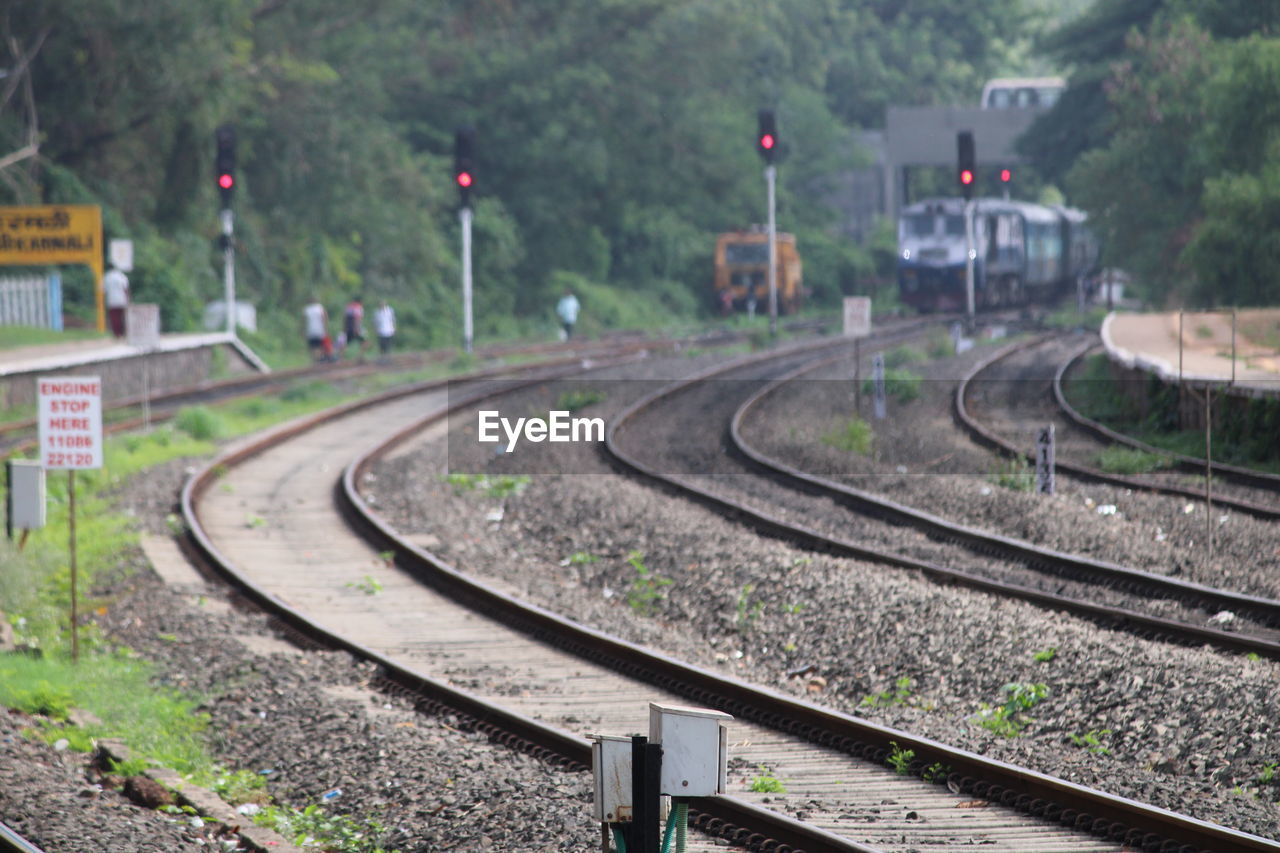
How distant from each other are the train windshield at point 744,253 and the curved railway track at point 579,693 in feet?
102

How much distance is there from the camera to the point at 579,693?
392 inches

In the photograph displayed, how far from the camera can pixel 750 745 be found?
8.66 metres

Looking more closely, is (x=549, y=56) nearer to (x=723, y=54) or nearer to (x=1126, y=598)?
(x=723, y=54)

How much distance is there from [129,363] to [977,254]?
24.1 m

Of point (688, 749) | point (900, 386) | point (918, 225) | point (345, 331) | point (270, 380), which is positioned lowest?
point (688, 749)

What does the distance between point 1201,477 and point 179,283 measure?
25.3 metres

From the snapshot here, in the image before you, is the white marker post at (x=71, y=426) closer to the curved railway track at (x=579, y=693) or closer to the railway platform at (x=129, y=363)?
the curved railway track at (x=579, y=693)

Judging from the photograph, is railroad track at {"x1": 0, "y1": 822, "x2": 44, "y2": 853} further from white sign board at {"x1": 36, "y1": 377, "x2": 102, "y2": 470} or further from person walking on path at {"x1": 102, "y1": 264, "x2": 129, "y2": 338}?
person walking on path at {"x1": 102, "y1": 264, "x2": 129, "y2": 338}

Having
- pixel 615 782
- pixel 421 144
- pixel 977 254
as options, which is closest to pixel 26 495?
pixel 615 782

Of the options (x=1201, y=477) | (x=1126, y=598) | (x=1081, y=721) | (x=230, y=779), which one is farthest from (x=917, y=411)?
(x=230, y=779)

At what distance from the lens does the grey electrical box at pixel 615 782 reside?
5574 mm

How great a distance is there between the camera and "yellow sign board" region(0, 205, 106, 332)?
30453 mm

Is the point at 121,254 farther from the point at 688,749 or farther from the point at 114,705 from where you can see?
the point at 688,749

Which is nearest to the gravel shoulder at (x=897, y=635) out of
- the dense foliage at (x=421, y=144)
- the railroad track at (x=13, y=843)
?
the railroad track at (x=13, y=843)
